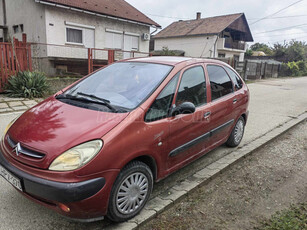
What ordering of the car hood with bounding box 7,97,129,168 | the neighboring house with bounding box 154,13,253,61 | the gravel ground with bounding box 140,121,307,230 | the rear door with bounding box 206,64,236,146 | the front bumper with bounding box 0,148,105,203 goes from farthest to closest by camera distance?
the neighboring house with bounding box 154,13,253,61
the rear door with bounding box 206,64,236,146
the gravel ground with bounding box 140,121,307,230
the car hood with bounding box 7,97,129,168
the front bumper with bounding box 0,148,105,203

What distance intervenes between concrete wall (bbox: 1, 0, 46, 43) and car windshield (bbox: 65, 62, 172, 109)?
11.7 metres

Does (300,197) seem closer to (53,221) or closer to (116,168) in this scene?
(116,168)

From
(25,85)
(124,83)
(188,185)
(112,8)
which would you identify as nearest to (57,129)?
(124,83)

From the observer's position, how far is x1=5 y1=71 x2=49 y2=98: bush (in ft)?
25.3


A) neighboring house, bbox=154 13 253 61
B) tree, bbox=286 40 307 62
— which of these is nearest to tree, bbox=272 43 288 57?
tree, bbox=286 40 307 62

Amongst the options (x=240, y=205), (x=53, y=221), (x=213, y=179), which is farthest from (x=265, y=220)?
(x=53, y=221)

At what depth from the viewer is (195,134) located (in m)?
3.11

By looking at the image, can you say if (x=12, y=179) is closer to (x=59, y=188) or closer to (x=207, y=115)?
(x=59, y=188)

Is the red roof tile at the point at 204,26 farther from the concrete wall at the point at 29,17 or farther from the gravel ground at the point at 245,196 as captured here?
the gravel ground at the point at 245,196

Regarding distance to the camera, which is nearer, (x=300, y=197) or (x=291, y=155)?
(x=300, y=197)

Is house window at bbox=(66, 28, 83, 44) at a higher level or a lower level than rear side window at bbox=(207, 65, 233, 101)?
higher

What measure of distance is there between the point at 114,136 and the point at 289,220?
6.70 ft

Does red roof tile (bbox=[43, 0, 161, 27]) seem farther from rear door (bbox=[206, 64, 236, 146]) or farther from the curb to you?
the curb

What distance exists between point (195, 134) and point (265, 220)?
1225 mm
